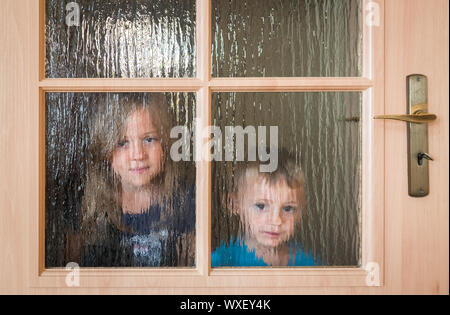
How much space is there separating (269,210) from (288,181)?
3.5 inches

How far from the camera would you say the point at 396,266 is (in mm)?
987

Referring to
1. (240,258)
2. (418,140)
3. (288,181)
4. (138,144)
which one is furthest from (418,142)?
(138,144)

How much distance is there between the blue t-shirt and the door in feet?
0.20

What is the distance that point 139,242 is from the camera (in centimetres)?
102

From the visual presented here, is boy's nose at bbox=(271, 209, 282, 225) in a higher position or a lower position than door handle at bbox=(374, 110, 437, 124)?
lower

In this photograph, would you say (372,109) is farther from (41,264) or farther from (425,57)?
(41,264)

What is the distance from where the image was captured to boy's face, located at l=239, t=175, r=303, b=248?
40.0 inches

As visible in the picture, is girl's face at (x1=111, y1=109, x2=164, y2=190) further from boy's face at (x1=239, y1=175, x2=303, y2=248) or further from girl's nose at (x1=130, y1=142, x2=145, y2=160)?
boy's face at (x1=239, y1=175, x2=303, y2=248)

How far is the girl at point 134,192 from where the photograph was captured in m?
1.01

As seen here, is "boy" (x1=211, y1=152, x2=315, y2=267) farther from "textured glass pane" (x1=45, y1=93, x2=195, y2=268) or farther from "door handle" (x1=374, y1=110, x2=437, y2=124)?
"door handle" (x1=374, y1=110, x2=437, y2=124)

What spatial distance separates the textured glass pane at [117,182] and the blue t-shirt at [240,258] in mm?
68

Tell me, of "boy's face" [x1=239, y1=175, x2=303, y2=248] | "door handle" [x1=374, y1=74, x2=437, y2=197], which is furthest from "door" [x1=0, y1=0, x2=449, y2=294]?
"boy's face" [x1=239, y1=175, x2=303, y2=248]

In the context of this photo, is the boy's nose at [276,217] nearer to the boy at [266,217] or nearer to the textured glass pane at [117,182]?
the boy at [266,217]

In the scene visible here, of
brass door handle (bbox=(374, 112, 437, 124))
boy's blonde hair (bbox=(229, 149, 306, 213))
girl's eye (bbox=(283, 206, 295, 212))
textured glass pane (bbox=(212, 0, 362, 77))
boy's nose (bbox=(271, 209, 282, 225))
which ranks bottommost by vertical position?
boy's nose (bbox=(271, 209, 282, 225))
